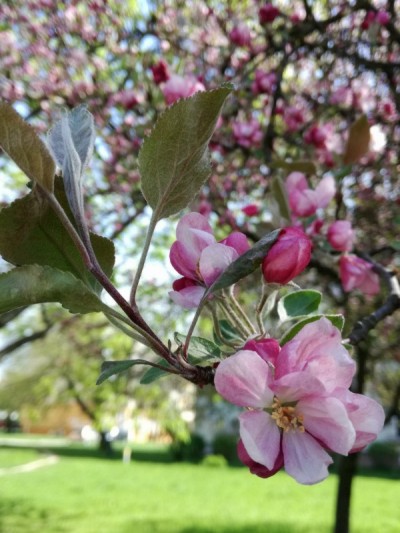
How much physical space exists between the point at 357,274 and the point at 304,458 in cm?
94

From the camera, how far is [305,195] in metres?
1.45

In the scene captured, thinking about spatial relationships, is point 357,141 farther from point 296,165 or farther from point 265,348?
point 265,348

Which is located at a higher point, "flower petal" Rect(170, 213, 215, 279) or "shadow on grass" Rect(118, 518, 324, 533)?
"shadow on grass" Rect(118, 518, 324, 533)

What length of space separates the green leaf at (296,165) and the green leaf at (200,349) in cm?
100

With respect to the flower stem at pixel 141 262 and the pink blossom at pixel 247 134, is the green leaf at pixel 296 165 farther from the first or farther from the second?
the pink blossom at pixel 247 134

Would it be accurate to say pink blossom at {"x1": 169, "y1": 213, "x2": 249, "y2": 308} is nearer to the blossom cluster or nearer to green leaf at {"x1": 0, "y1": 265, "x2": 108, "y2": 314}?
green leaf at {"x1": 0, "y1": 265, "x2": 108, "y2": 314}

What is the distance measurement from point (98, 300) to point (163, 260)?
19.7ft

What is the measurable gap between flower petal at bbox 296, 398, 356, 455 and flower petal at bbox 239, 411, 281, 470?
0.04 m

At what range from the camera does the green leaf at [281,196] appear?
143 centimetres

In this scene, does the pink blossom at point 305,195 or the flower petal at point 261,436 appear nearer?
the flower petal at point 261,436

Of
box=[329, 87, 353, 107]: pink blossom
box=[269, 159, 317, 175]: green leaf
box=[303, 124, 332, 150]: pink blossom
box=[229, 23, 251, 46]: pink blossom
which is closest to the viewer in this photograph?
box=[269, 159, 317, 175]: green leaf

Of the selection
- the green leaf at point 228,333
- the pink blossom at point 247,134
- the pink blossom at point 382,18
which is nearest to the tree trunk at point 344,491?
the pink blossom at point 247,134

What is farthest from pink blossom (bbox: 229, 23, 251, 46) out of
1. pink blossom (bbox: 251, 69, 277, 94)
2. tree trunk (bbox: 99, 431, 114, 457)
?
tree trunk (bbox: 99, 431, 114, 457)

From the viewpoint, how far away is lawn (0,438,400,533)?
7566 millimetres
